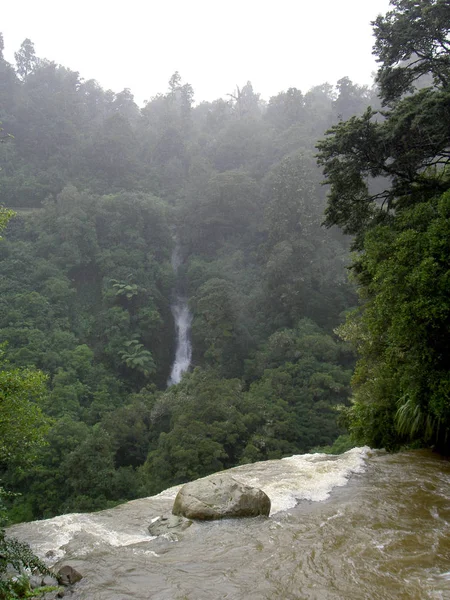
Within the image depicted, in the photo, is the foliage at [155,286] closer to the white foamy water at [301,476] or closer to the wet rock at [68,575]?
the wet rock at [68,575]

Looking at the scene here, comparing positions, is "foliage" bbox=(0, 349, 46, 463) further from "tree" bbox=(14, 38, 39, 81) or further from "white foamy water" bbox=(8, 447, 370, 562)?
"tree" bbox=(14, 38, 39, 81)

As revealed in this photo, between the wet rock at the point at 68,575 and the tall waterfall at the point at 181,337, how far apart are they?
2192 centimetres

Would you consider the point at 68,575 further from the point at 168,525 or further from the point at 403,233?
the point at 403,233

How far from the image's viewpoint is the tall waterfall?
89.2ft

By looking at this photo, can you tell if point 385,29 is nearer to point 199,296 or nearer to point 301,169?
point 199,296

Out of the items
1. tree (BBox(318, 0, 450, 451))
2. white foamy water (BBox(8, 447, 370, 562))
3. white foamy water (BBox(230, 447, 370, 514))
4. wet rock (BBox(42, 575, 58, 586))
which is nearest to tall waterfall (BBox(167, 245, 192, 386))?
tree (BBox(318, 0, 450, 451))

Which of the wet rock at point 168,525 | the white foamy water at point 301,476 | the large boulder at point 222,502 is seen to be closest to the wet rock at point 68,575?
the wet rock at point 168,525

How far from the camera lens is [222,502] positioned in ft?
22.0

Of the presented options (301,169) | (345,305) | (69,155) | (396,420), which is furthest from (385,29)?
(69,155)

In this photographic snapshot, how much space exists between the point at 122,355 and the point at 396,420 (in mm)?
18287

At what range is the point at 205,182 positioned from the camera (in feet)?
122

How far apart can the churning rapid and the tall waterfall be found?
19.0 meters

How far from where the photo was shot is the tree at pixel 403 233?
7051 millimetres

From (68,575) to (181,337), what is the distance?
24.7 meters
